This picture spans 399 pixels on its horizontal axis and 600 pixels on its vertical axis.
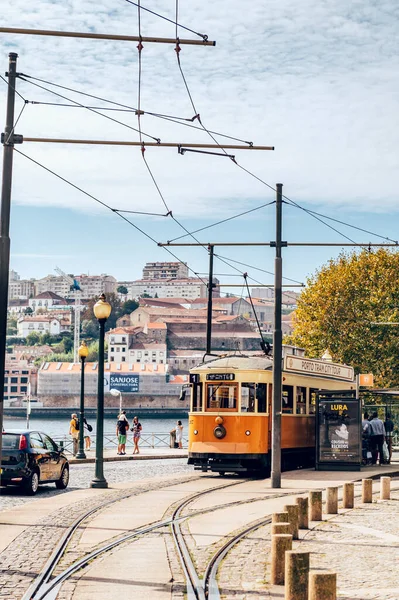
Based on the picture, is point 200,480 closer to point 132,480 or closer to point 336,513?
point 132,480

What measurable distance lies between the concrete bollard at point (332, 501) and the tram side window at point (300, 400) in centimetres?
1090

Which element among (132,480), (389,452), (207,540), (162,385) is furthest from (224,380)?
(162,385)

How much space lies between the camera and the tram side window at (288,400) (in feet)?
88.6

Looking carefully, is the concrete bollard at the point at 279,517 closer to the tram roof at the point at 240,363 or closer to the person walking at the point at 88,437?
the tram roof at the point at 240,363

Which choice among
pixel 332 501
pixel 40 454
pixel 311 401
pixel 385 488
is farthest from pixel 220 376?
pixel 332 501

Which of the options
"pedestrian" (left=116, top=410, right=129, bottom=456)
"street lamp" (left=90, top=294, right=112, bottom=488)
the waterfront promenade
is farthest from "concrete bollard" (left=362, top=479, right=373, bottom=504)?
"pedestrian" (left=116, top=410, right=129, bottom=456)

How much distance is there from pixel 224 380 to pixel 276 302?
463 cm

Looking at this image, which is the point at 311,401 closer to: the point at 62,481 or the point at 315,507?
the point at 62,481

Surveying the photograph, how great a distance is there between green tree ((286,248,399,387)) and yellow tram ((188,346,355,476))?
2290 cm

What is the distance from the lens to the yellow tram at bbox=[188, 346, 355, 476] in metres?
25.8

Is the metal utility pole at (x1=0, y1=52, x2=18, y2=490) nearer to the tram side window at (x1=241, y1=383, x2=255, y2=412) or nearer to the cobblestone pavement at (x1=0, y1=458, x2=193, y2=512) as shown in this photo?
the cobblestone pavement at (x1=0, y1=458, x2=193, y2=512)

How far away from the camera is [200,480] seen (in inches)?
979

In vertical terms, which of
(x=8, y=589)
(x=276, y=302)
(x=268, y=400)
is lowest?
(x=8, y=589)

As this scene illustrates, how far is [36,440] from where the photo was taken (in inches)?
838
